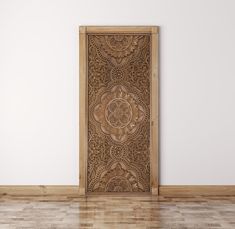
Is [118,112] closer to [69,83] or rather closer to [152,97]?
[152,97]

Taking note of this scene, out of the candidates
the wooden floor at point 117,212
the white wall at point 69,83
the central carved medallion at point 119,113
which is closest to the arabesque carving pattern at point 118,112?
the central carved medallion at point 119,113

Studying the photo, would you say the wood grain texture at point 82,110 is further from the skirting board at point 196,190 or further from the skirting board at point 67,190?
the skirting board at point 196,190

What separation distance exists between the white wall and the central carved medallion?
0.32m

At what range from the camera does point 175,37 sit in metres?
5.23

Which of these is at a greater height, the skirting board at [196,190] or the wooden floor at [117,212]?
the skirting board at [196,190]

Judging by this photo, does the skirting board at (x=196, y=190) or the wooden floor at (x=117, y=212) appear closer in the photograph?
the wooden floor at (x=117, y=212)

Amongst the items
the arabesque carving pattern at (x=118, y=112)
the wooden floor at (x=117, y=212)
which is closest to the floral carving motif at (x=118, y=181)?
the arabesque carving pattern at (x=118, y=112)

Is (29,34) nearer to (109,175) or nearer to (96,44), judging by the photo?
(96,44)

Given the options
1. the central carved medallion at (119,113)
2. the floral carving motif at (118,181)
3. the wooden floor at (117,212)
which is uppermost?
the central carved medallion at (119,113)

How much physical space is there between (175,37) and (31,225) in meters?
2.77

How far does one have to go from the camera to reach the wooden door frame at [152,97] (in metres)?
5.19

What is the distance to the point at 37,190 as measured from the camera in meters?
5.20

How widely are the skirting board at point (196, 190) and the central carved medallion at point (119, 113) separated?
0.81 meters

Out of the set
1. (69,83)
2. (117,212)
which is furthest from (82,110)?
(117,212)
